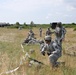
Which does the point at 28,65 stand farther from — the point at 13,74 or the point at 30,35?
the point at 30,35

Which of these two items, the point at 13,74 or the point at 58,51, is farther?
the point at 58,51

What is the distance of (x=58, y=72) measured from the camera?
30.5 feet

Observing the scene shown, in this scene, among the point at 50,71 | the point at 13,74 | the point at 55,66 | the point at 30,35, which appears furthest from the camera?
the point at 30,35

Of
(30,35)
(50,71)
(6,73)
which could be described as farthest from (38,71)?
(30,35)

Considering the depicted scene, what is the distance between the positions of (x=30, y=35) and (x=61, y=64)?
45.3 feet

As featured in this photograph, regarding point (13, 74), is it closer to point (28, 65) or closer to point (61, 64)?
point (28, 65)

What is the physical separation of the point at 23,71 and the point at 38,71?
47cm

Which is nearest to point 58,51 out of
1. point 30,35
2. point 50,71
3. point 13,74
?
point 50,71

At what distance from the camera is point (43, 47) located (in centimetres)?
1048

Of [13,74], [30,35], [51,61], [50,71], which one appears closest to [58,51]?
[51,61]

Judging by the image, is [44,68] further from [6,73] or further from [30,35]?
[30,35]

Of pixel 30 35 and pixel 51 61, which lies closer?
pixel 51 61

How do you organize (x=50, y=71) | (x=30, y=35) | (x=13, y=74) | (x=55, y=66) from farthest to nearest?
(x=30, y=35) < (x=55, y=66) < (x=50, y=71) < (x=13, y=74)

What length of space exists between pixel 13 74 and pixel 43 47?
1.97m
